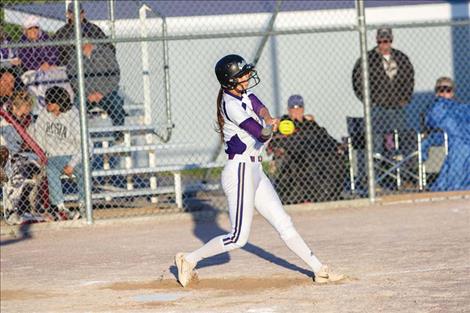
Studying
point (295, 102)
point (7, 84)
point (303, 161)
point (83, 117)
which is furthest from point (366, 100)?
point (7, 84)

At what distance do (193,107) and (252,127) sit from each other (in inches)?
441

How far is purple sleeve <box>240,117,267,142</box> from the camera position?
9078 mm

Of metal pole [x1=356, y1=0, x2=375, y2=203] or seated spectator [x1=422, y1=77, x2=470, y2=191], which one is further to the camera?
seated spectator [x1=422, y1=77, x2=470, y2=191]

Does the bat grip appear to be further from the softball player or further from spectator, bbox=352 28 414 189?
spectator, bbox=352 28 414 189

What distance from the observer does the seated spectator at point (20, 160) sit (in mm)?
14492

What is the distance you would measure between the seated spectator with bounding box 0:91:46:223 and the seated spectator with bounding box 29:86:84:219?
0.16m

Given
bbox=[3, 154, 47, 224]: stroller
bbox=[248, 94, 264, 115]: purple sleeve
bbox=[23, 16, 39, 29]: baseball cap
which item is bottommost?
bbox=[3, 154, 47, 224]: stroller

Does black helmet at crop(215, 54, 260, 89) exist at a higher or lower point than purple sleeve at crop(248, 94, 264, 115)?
higher

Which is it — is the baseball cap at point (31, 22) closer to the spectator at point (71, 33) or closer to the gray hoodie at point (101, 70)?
the spectator at point (71, 33)

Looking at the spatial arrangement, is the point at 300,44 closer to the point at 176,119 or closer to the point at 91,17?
the point at 176,119

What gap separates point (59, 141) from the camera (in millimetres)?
14703

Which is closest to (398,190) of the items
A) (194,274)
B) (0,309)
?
(194,274)

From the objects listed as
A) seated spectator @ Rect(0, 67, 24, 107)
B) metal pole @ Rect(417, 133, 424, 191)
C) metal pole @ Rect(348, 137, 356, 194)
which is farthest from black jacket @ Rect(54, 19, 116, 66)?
metal pole @ Rect(417, 133, 424, 191)

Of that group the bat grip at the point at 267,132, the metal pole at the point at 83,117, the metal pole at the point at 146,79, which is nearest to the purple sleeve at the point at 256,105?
the bat grip at the point at 267,132
